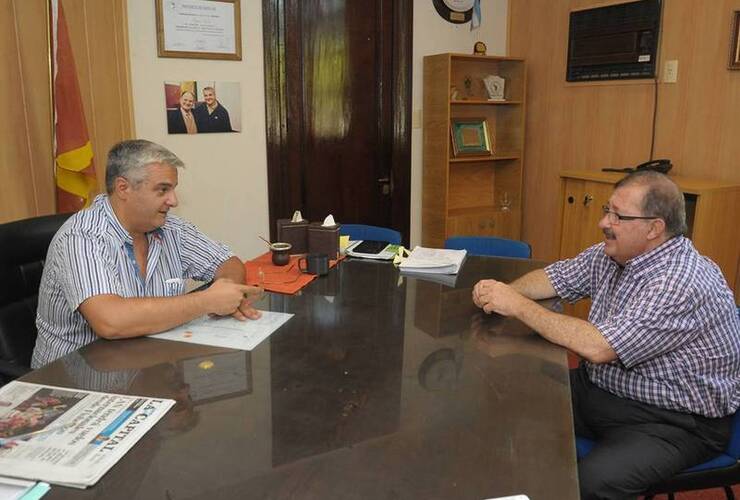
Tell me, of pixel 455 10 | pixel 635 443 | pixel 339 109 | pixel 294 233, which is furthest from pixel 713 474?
pixel 455 10

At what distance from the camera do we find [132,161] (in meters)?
1.86

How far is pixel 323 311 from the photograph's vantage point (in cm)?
190

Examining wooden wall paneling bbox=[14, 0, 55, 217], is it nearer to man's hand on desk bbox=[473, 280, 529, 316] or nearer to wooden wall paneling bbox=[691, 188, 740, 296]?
man's hand on desk bbox=[473, 280, 529, 316]

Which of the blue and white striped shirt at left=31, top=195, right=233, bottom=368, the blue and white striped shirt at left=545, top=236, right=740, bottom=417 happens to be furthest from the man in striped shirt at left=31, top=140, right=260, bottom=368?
the blue and white striped shirt at left=545, top=236, right=740, bottom=417

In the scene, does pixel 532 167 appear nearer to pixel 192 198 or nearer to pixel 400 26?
pixel 400 26

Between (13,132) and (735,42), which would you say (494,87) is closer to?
(735,42)

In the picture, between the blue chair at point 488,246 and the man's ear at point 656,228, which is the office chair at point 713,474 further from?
the blue chair at point 488,246

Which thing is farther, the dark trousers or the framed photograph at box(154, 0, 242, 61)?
the framed photograph at box(154, 0, 242, 61)

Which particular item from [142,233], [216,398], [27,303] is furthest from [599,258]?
[27,303]

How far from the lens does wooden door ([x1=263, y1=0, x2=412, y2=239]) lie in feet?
12.9

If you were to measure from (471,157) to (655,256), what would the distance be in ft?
9.33

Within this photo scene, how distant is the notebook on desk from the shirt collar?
3.34 ft

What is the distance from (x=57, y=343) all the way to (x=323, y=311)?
0.79m

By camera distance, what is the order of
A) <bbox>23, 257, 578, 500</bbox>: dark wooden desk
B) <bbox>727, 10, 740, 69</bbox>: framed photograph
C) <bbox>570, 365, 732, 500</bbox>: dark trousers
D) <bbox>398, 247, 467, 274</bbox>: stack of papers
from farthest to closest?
<bbox>727, 10, 740, 69</bbox>: framed photograph
<bbox>398, 247, 467, 274</bbox>: stack of papers
<bbox>570, 365, 732, 500</bbox>: dark trousers
<bbox>23, 257, 578, 500</bbox>: dark wooden desk
